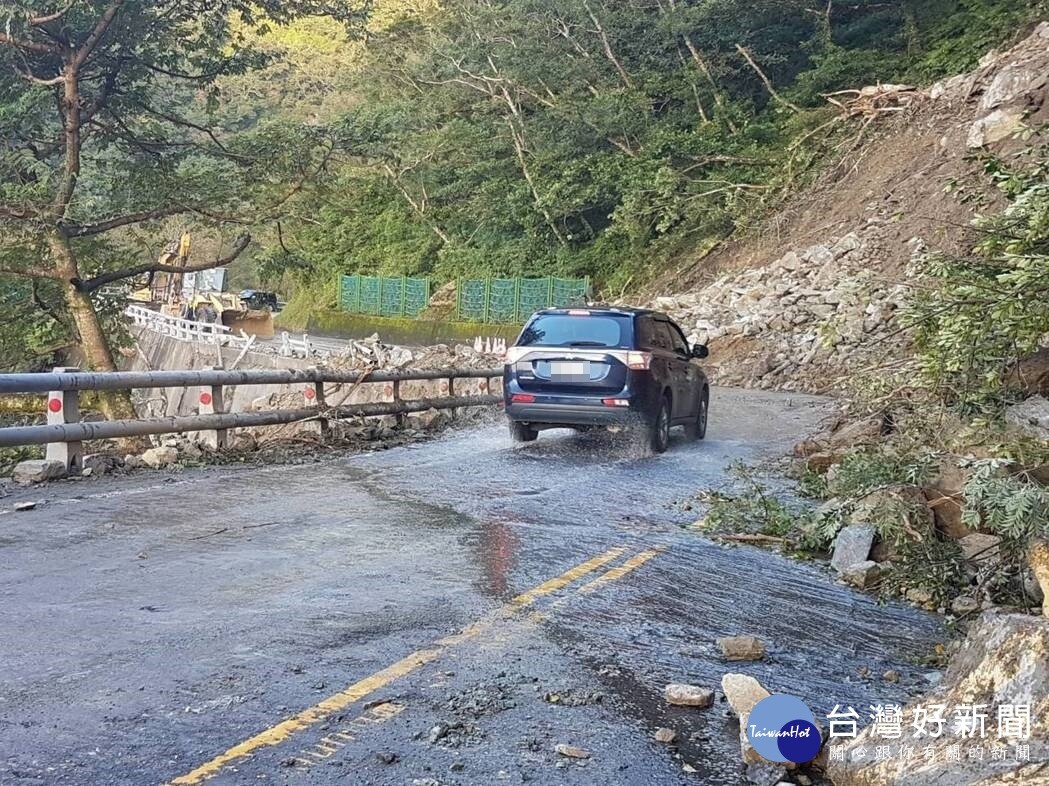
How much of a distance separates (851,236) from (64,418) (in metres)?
25.2

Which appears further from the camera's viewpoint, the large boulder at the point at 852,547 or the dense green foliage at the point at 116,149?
the dense green foliage at the point at 116,149

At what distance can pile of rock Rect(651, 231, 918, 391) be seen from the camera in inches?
978

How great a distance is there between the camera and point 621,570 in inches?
274

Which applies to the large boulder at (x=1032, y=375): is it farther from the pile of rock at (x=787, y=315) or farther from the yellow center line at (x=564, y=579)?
the pile of rock at (x=787, y=315)

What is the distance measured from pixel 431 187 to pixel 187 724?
51118 mm

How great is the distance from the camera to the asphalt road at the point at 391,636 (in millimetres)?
3971

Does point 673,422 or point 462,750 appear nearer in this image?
point 462,750

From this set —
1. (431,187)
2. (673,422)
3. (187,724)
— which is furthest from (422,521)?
(431,187)

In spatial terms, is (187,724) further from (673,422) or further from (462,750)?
(673,422)

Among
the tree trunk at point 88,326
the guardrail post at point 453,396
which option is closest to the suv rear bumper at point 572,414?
the guardrail post at point 453,396

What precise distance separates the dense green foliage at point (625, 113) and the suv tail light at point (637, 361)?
2335 centimetres

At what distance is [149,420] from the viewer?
10758 mm

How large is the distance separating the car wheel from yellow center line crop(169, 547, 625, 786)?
6779 mm

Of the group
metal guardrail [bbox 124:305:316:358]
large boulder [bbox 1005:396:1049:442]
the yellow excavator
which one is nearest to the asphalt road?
large boulder [bbox 1005:396:1049:442]
